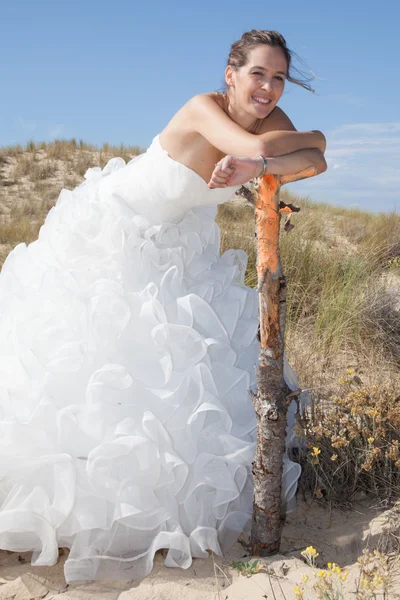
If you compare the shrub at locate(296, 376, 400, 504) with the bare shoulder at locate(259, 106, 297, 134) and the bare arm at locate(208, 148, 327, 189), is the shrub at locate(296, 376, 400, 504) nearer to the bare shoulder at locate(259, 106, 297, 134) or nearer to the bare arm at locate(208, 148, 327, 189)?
the bare arm at locate(208, 148, 327, 189)

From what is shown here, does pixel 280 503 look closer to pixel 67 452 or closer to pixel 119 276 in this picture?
pixel 67 452

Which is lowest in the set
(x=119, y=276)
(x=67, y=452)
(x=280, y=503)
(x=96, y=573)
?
(x=96, y=573)

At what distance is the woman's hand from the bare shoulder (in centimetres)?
85

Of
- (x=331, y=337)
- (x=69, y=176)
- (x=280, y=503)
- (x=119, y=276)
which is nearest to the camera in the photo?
(x=280, y=503)

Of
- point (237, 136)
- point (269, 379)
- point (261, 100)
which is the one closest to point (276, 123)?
point (261, 100)

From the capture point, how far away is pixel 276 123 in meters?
3.07

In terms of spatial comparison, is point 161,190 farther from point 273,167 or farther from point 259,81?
point 273,167

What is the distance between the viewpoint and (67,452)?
102 inches

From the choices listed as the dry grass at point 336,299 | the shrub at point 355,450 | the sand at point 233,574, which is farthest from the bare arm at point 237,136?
the sand at point 233,574

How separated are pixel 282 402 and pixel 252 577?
755 mm

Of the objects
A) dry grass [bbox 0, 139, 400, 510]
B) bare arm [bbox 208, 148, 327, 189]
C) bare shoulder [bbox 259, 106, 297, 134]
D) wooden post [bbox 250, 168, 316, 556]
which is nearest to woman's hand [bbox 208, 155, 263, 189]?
bare arm [bbox 208, 148, 327, 189]

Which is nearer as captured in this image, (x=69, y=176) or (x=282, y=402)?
(x=282, y=402)

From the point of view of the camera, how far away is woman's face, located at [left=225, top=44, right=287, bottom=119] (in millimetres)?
2822

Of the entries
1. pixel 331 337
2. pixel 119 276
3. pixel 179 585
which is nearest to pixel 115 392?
pixel 119 276
